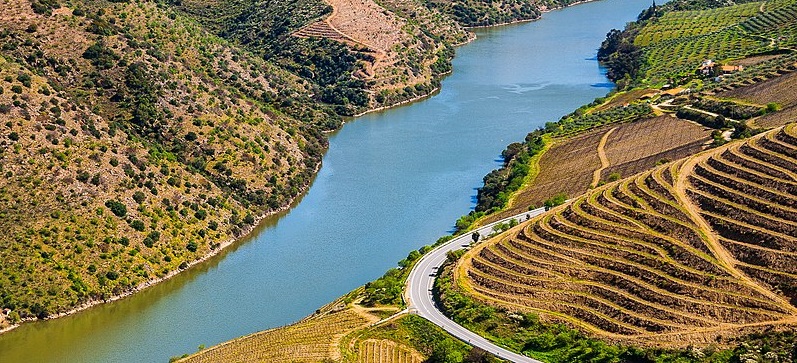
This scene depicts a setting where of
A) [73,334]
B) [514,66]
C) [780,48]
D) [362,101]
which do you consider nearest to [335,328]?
[73,334]

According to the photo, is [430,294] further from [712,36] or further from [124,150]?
[712,36]

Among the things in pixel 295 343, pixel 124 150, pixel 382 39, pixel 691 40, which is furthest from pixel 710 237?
pixel 691 40

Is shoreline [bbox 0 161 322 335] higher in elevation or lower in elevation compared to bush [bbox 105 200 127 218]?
lower

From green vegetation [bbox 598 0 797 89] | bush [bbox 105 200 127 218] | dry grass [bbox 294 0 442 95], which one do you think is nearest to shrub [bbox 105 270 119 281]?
bush [bbox 105 200 127 218]

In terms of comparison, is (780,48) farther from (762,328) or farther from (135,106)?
(762,328)

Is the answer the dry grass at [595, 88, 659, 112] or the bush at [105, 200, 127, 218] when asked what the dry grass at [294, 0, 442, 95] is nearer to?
the dry grass at [595, 88, 659, 112]

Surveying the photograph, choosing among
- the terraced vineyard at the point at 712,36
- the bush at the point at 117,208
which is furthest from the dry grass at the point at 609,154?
the terraced vineyard at the point at 712,36
